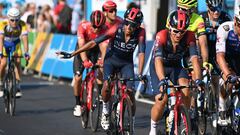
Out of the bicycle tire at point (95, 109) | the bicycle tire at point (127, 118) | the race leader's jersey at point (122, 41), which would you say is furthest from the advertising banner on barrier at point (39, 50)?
the bicycle tire at point (127, 118)

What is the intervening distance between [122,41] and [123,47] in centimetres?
11

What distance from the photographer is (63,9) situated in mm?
24094

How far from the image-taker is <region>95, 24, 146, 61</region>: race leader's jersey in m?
10.3

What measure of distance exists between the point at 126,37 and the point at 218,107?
5.29ft

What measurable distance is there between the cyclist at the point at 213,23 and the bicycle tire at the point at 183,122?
2.24 m

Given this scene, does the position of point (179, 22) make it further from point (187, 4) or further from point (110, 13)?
point (110, 13)

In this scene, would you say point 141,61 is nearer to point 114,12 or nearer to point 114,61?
point 114,61

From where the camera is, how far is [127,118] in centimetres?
977

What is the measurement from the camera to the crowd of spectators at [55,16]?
24.0m

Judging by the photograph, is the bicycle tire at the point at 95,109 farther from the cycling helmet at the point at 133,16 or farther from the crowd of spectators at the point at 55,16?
the crowd of spectators at the point at 55,16

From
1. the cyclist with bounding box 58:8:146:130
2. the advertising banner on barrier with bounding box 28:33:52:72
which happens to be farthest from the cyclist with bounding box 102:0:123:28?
the advertising banner on barrier with bounding box 28:33:52:72

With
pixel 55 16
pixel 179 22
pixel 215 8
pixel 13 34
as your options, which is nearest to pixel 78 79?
pixel 13 34

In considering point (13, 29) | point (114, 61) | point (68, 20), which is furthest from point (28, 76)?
point (114, 61)

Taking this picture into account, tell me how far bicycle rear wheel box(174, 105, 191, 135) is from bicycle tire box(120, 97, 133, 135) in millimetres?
1049
